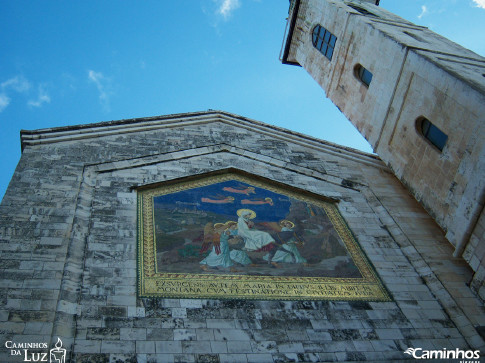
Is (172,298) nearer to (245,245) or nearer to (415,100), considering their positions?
(245,245)

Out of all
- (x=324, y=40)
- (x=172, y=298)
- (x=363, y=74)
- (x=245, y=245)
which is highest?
(x=324, y=40)

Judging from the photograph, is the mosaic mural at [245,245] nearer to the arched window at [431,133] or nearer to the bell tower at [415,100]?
the bell tower at [415,100]

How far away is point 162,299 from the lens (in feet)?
23.4

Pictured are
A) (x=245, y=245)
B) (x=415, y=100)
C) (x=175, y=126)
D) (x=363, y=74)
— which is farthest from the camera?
(x=363, y=74)

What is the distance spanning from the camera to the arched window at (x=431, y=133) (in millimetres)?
9741

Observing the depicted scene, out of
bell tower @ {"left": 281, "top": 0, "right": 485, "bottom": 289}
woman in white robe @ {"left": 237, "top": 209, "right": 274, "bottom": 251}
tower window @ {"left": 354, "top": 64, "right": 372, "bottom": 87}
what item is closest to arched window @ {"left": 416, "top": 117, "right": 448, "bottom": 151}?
→ bell tower @ {"left": 281, "top": 0, "right": 485, "bottom": 289}

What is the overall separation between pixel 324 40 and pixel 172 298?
37.2 feet

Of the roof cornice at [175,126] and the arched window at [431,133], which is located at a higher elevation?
the arched window at [431,133]

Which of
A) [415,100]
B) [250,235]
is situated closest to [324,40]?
[415,100]

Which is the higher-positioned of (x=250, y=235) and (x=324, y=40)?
(x=324, y=40)

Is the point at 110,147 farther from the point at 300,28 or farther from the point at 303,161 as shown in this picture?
the point at 300,28

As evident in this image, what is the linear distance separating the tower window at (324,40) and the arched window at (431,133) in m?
5.50

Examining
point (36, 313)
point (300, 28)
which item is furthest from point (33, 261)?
point (300, 28)

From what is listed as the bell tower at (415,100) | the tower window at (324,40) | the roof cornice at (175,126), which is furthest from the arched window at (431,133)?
the tower window at (324,40)
